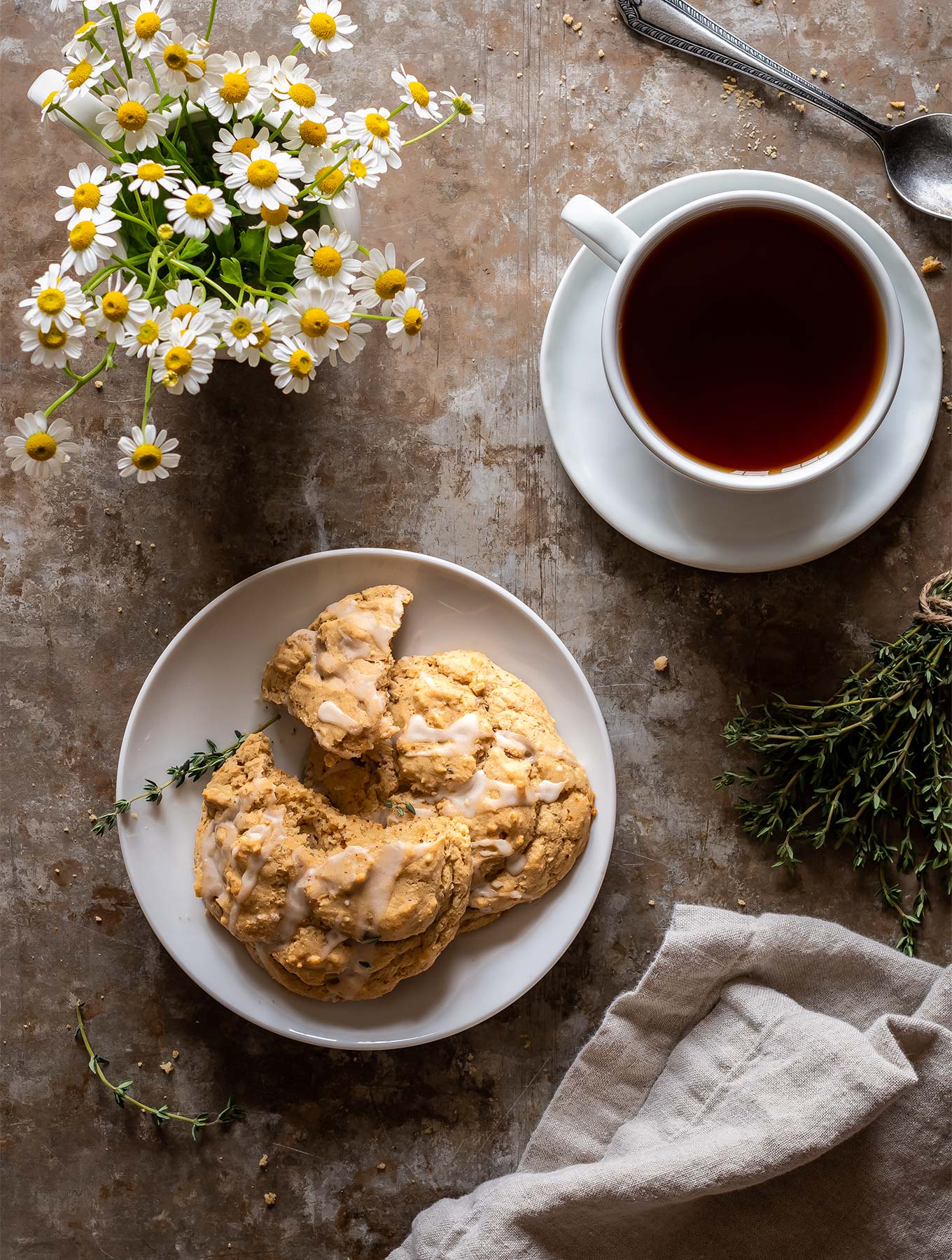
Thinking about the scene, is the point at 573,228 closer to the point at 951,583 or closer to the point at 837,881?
the point at 951,583

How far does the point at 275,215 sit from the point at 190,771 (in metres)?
Answer: 0.94

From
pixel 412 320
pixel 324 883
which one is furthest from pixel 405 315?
pixel 324 883

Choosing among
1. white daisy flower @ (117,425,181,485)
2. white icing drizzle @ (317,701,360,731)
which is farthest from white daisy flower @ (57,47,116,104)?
white icing drizzle @ (317,701,360,731)

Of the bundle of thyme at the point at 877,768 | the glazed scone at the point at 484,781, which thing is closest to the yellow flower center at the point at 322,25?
the glazed scone at the point at 484,781

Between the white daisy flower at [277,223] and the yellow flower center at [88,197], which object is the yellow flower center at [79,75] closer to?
the yellow flower center at [88,197]

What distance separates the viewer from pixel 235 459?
6.19ft

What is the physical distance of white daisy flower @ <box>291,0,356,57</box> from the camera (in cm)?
129

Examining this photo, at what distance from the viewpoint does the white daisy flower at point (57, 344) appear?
1264mm

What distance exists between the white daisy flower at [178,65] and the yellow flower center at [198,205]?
0.13 meters

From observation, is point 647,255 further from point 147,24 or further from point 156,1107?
point 156,1107

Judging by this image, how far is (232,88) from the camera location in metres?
1.25

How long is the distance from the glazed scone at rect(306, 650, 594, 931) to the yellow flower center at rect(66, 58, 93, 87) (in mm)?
982

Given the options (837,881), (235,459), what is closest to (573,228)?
(235,459)

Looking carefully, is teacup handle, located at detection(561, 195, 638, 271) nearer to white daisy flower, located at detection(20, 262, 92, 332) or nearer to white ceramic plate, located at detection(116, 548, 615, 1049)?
white ceramic plate, located at detection(116, 548, 615, 1049)
